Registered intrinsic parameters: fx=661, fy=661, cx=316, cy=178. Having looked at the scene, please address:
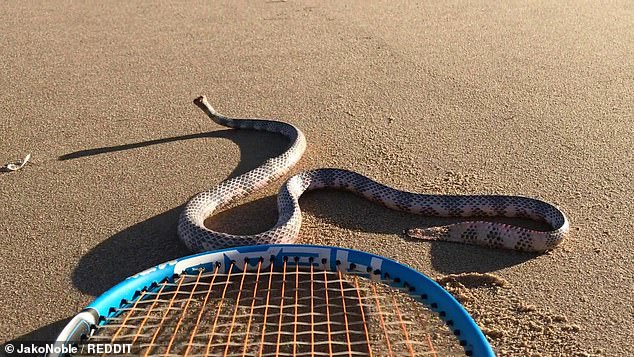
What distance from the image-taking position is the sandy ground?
413 centimetres

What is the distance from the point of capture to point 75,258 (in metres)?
4.40

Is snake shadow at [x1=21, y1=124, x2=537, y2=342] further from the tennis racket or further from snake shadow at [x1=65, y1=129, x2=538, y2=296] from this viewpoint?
the tennis racket

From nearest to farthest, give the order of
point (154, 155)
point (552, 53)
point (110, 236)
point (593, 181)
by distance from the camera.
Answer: point (110, 236) → point (593, 181) → point (154, 155) → point (552, 53)

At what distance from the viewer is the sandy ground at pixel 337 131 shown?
4133 millimetres

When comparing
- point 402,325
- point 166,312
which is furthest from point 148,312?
point 402,325

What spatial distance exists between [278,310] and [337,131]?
2918 mm

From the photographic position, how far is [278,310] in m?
3.72

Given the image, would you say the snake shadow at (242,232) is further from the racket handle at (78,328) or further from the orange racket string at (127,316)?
the racket handle at (78,328)

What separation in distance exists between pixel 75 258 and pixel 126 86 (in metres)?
3.36

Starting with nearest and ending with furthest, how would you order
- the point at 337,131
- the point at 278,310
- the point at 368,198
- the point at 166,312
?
1. the point at 166,312
2. the point at 278,310
3. the point at 368,198
4. the point at 337,131

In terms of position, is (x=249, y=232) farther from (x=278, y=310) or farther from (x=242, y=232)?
(x=278, y=310)

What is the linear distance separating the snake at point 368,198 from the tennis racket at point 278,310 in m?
0.58

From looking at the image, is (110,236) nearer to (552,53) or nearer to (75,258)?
(75,258)

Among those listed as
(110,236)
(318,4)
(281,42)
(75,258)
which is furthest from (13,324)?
(318,4)
